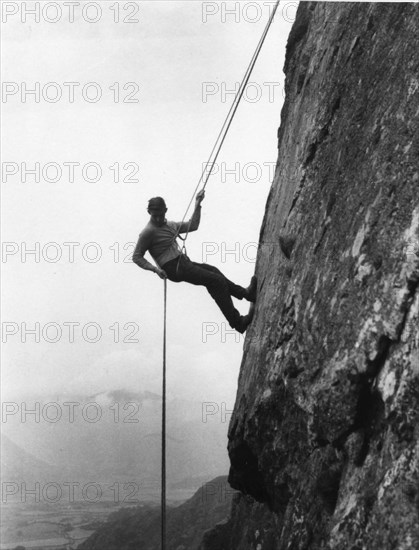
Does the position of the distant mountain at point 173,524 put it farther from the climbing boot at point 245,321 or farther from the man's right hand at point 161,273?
the man's right hand at point 161,273

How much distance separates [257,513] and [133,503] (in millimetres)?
161122

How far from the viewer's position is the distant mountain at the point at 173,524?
84.8 meters

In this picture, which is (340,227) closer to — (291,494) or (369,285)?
(369,285)

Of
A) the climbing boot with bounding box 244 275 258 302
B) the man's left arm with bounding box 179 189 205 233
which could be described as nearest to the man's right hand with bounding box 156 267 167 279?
the man's left arm with bounding box 179 189 205 233

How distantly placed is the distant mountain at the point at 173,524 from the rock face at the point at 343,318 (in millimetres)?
68665

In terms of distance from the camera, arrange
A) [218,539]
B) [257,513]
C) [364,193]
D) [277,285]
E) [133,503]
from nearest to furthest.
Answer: [364,193] → [277,285] → [257,513] → [218,539] → [133,503]

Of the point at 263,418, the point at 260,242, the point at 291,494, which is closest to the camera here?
the point at 291,494

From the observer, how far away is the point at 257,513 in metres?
13.4

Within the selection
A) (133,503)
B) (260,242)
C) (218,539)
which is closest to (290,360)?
A: (260,242)

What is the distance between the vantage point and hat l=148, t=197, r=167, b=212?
561 inches

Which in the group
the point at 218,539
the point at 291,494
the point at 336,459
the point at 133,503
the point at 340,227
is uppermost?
the point at 340,227

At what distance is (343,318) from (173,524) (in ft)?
303

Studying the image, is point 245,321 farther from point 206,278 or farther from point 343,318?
point 343,318

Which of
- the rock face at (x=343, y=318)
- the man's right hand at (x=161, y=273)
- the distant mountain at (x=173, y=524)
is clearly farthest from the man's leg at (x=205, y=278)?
the distant mountain at (x=173, y=524)
